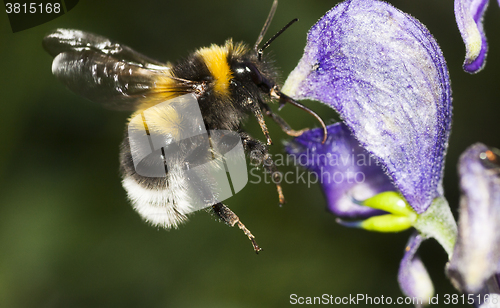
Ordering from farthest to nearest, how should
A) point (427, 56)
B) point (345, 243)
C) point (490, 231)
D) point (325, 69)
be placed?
1. point (345, 243)
2. point (325, 69)
3. point (427, 56)
4. point (490, 231)

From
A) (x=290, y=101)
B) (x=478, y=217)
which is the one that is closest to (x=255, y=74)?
(x=290, y=101)

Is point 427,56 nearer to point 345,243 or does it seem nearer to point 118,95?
point 118,95

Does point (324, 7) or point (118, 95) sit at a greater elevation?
point (324, 7)

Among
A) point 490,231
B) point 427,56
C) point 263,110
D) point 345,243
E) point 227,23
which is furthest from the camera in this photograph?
point 227,23

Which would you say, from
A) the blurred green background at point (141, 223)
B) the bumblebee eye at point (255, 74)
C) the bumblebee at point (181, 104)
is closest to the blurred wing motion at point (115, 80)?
the bumblebee at point (181, 104)

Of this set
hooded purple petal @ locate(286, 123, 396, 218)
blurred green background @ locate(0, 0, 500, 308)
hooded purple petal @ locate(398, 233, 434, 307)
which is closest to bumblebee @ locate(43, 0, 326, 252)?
hooded purple petal @ locate(286, 123, 396, 218)

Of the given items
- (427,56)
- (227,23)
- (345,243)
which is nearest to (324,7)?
(227,23)

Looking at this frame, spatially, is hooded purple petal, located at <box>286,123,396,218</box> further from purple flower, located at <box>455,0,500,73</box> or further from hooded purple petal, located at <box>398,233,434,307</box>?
purple flower, located at <box>455,0,500,73</box>
